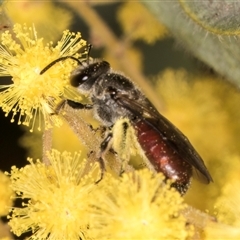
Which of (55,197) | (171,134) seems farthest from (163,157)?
(55,197)

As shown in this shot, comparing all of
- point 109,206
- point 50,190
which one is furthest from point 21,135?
point 109,206

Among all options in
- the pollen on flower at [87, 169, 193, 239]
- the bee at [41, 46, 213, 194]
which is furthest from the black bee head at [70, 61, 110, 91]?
the pollen on flower at [87, 169, 193, 239]

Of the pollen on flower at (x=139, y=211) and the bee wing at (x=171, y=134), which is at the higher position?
the bee wing at (x=171, y=134)

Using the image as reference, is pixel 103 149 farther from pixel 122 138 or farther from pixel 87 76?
pixel 87 76

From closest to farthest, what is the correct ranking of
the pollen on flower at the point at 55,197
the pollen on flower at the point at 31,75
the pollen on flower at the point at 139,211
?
the pollen on flower at the point at 139,211, the pollen on flower at the point at 55,197, the pollen on flower at the point at 31,75

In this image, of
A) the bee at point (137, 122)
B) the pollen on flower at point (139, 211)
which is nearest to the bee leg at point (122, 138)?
the bee at point (137, 122)

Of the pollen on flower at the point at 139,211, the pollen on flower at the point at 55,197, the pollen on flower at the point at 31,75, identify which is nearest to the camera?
the pollen on flower at the point at 139,211

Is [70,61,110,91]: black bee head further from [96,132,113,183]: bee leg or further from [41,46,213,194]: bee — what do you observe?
[96,132,113,183]: bee leg

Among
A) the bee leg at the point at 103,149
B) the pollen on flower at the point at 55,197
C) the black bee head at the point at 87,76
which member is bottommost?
the pollen on flower at the point at 55,197

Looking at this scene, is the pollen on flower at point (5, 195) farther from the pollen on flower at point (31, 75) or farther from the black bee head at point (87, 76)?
the black bee head at point (87, 76)
